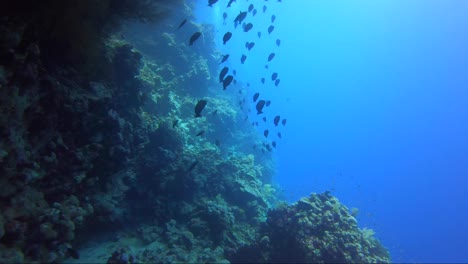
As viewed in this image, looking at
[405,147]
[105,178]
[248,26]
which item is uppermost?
[405,147]

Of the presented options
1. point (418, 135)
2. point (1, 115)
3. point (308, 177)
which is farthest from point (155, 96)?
point (418, 135)

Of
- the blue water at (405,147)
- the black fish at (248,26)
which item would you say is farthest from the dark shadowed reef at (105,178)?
the blue water at (405,147)

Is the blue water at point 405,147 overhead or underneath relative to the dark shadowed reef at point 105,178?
overhead

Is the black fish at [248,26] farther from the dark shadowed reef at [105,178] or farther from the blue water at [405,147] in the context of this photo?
the blue water at [405,147]

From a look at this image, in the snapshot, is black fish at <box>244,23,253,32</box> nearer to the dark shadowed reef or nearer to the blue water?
the dark shadowed reef

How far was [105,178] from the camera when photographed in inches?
320

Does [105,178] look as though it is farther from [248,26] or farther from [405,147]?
[405,147]

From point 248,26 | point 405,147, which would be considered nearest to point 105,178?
point 248,26

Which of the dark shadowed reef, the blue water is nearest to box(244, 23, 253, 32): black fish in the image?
the dark shadowed reef

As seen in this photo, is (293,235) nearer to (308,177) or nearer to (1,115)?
(1,115)

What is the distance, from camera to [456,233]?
10206 centimetres

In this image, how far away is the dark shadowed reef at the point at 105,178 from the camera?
5641 millimetres

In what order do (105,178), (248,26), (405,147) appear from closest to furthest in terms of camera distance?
(105,178) < (248,26) < (405,147)

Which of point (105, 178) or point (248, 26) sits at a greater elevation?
point (248, 26)
